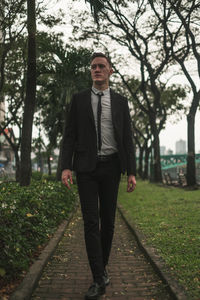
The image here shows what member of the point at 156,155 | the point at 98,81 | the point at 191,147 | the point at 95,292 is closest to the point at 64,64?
the point at 191,147

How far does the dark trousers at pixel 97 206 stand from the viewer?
323cm

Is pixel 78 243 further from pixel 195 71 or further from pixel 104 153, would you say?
pixel 195 71

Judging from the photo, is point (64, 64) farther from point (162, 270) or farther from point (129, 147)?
point (162, 270)

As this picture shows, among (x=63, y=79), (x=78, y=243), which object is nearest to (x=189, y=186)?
(x=63, y=79)

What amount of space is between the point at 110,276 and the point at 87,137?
186 centimetres

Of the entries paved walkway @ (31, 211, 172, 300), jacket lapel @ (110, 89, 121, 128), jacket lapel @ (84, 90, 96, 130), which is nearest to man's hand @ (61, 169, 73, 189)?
jacket lapel @ (84, 90, 96, 130)

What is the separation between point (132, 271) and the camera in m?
4.19

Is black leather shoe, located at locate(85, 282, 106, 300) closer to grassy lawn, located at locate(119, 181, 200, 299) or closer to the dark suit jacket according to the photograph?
grassy lawn, located at locate(119, 181, 200, 299)

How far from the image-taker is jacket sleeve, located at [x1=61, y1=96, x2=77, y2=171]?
11.2 ft

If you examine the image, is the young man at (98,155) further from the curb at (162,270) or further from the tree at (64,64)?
the tree at (64,64)

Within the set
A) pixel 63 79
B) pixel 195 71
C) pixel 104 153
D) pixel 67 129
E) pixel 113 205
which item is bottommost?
pixel 113 205

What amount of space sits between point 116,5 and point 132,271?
1469cm

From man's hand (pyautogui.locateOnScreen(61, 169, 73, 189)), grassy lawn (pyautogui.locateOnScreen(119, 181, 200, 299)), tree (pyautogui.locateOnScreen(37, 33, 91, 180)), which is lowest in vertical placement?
grassy lawn (pyautogui.locateOnScreen(119, 181, 200, 299))

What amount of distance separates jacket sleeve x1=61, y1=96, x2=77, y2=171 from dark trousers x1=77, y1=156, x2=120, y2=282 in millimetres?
190
